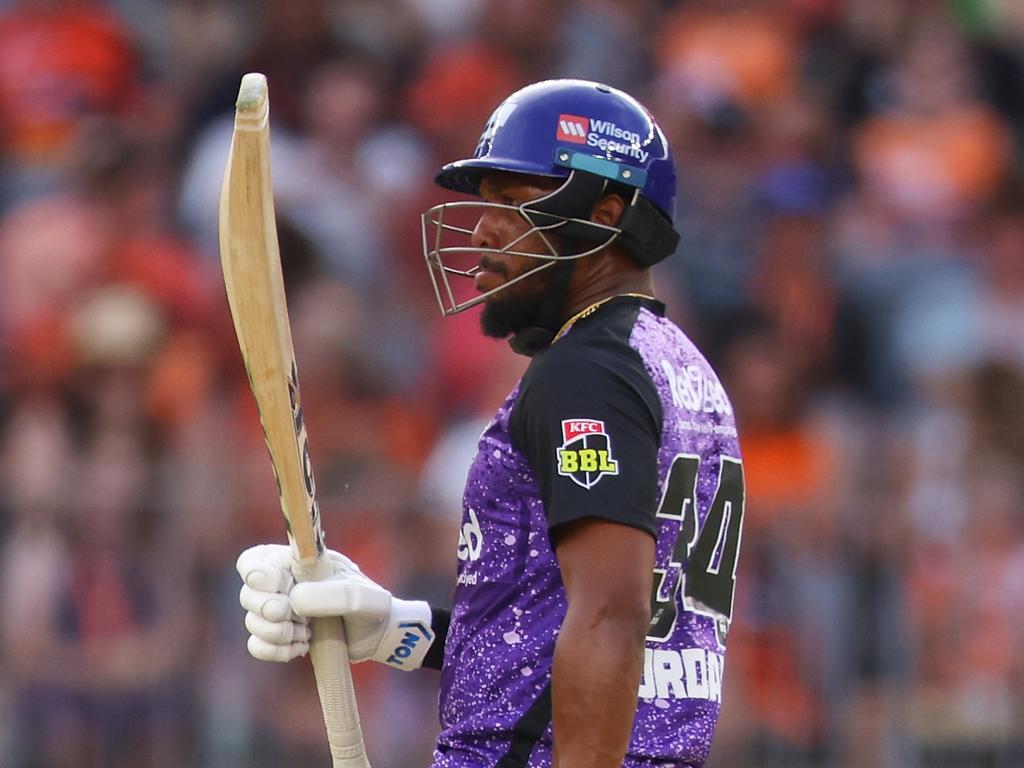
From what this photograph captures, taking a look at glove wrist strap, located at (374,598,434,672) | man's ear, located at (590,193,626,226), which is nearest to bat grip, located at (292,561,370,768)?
glove wrist strap, located at (374,598,434,672)

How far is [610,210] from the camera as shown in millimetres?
4445

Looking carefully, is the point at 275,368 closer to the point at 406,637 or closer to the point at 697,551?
the point at 406,637

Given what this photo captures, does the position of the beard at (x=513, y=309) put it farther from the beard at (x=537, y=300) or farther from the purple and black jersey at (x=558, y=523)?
the purple and black jersey at (x=558, y=523)

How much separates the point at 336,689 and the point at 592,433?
3.41ft

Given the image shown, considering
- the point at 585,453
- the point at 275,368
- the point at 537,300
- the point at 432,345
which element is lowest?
the point at 585,453

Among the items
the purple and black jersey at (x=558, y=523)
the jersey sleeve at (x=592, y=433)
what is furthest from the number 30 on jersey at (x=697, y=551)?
the jersey sleeve at (x=592, y=433)

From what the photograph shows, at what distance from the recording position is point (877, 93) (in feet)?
38.3

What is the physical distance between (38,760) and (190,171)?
3.56 metres

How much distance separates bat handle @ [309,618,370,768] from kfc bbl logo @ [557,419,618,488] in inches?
35.5

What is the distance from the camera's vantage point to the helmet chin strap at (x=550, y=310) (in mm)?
4414

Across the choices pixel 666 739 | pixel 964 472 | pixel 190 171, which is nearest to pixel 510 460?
pixel 666 739

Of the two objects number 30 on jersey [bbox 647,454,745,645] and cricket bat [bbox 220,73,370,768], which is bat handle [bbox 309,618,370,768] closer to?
cricket bat [bbox 220,73,370,768]

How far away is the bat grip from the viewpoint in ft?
15.0

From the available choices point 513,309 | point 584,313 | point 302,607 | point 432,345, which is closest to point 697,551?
point 584,313
